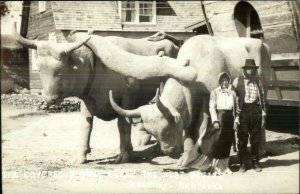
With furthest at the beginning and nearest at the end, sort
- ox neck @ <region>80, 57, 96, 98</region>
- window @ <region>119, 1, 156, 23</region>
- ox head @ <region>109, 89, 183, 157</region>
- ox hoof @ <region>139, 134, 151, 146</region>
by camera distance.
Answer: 1. window @ <region>119, 1, 156, 23</region>
2. ox hoof @ <region>139, 134, 151, 146</region>
3. ox neck @ <region>80, 57, 96, 98</region>
4. ox head @ <region>109, 89, 183, 157</region>

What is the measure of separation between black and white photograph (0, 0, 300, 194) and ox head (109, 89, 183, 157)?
0.04 ft

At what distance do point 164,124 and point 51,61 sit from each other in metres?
1.48

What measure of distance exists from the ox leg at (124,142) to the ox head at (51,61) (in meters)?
1.26

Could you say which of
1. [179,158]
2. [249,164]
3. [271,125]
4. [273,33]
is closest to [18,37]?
[179,158]

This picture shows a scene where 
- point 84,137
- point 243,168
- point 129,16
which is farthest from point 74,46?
point 129,16

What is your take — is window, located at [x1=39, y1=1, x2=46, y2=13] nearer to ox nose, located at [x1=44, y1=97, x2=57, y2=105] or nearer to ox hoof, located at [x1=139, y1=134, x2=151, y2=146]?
ox hoof, located at [x1=139, y1=134, x2=151, y2=146]

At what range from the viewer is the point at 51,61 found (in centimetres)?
513

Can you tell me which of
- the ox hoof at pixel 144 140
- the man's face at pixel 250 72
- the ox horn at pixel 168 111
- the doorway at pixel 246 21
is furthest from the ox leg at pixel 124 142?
the doorway at pixel 246 21

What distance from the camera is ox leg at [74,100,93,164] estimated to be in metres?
5.99

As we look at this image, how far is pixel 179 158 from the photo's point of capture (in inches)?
228

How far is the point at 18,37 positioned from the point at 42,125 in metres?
2.71

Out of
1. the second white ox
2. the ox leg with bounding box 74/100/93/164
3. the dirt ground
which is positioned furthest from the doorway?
the ox leg with bounding box 74/100/93/164

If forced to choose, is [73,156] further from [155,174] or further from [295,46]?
[295,46]

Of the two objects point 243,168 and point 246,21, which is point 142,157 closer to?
point 243,168
